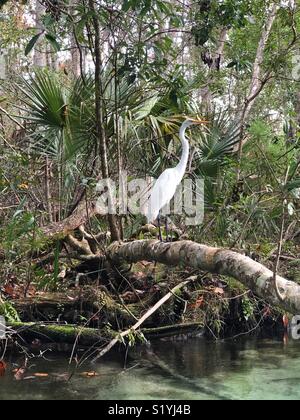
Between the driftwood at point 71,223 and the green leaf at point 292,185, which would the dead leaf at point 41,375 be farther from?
the green leaf at point 292,185

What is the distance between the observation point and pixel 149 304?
6.07 metres

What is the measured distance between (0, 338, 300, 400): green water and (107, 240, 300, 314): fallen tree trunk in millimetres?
1072

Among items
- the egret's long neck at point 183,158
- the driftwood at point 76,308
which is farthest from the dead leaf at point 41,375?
the egret's long neck at point 183,158

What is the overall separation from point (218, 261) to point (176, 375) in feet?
5.57

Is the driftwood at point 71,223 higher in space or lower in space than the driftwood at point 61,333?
higher

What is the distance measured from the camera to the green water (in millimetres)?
4613

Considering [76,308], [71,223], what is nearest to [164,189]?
[71,223]

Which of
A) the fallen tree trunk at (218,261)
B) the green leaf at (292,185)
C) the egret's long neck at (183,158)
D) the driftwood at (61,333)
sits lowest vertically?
the driftwood at (61,333)

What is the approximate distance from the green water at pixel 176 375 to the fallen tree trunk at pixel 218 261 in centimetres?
107

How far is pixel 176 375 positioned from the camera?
5254 mm

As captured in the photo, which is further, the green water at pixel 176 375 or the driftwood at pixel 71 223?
the driftwood at pixel 71 223

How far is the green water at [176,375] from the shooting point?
461 centimetres

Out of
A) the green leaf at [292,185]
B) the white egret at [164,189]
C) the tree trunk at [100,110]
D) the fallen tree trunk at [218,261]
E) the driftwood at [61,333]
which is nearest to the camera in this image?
the fallen tree trunk at [218,261]
